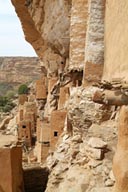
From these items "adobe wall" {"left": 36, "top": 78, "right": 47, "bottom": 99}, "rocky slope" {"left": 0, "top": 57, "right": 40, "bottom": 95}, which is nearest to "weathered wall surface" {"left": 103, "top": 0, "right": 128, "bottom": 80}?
"adobe wall" {"left": 36, "top": 78, "right": 47, "bottom": 99}

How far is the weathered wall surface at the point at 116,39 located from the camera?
283 inches

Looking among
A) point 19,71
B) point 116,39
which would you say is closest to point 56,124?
point 116,39

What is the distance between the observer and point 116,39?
8055mm

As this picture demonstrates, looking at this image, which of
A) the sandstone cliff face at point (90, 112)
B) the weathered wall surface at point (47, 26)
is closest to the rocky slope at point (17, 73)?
the weathered wall surface at point (47, 26)

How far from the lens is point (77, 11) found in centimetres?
1120

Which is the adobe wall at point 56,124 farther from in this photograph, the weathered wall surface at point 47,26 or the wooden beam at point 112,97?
the wooden beam at point 112,97

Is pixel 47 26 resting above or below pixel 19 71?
above

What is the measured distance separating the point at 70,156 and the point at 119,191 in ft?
10.5

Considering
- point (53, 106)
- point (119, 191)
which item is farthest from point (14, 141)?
point (53, 106)

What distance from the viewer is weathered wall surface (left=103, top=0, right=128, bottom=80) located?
718cm

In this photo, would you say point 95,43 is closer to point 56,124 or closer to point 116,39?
point 116,39

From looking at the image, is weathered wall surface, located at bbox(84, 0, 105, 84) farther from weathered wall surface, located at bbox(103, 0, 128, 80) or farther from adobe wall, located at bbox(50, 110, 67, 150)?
adobe wall, located at bbox(50, 110, 67, 150)

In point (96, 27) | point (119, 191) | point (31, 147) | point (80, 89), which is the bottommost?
point (31, 147)

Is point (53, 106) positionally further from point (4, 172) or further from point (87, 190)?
point (87, 190)
